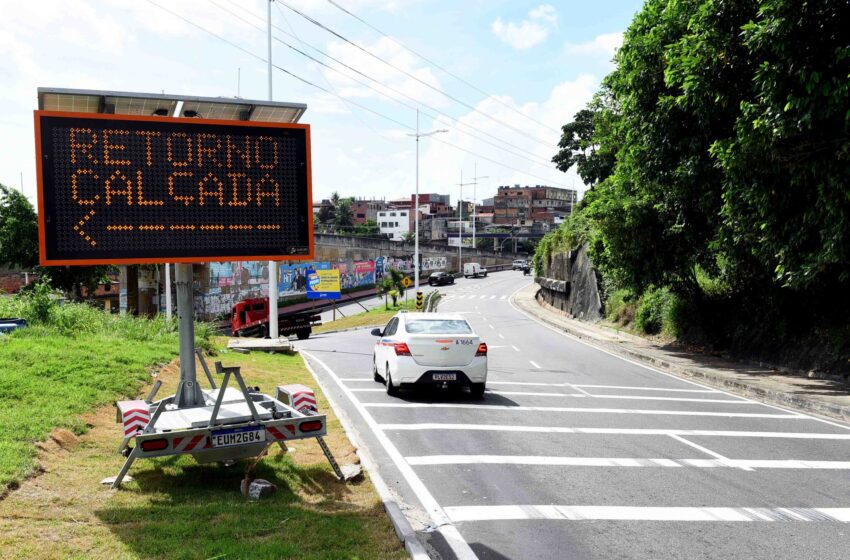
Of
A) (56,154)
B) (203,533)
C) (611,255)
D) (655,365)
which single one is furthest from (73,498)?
(611,255)

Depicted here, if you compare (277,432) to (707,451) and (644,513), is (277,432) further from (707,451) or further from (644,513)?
(707,451)

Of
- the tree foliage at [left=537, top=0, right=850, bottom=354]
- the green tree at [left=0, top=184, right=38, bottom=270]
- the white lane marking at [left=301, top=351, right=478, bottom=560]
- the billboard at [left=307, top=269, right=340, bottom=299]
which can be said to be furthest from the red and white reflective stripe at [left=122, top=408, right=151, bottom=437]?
the billboard at [left=307, top=269, right=340, bottom=299]

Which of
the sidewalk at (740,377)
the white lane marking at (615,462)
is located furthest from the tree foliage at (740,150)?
the white lane marking at (615,462)

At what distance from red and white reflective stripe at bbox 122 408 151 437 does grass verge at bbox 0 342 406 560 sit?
491 millimetres

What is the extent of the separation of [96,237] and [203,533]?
3034mm

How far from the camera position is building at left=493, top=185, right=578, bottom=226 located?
160500 mm

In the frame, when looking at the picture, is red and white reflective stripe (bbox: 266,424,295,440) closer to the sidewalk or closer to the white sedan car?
the white sedan car

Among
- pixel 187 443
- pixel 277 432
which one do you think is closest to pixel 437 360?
pixel 277 432

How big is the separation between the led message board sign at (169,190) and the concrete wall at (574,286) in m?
30.6

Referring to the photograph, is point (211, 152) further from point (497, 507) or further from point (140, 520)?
point (497, 507)

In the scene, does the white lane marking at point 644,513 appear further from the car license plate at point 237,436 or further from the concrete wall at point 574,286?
the concrete wall at point 574,286

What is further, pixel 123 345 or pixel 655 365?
pixel 655 365

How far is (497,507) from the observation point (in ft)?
21.6

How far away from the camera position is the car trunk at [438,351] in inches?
497
